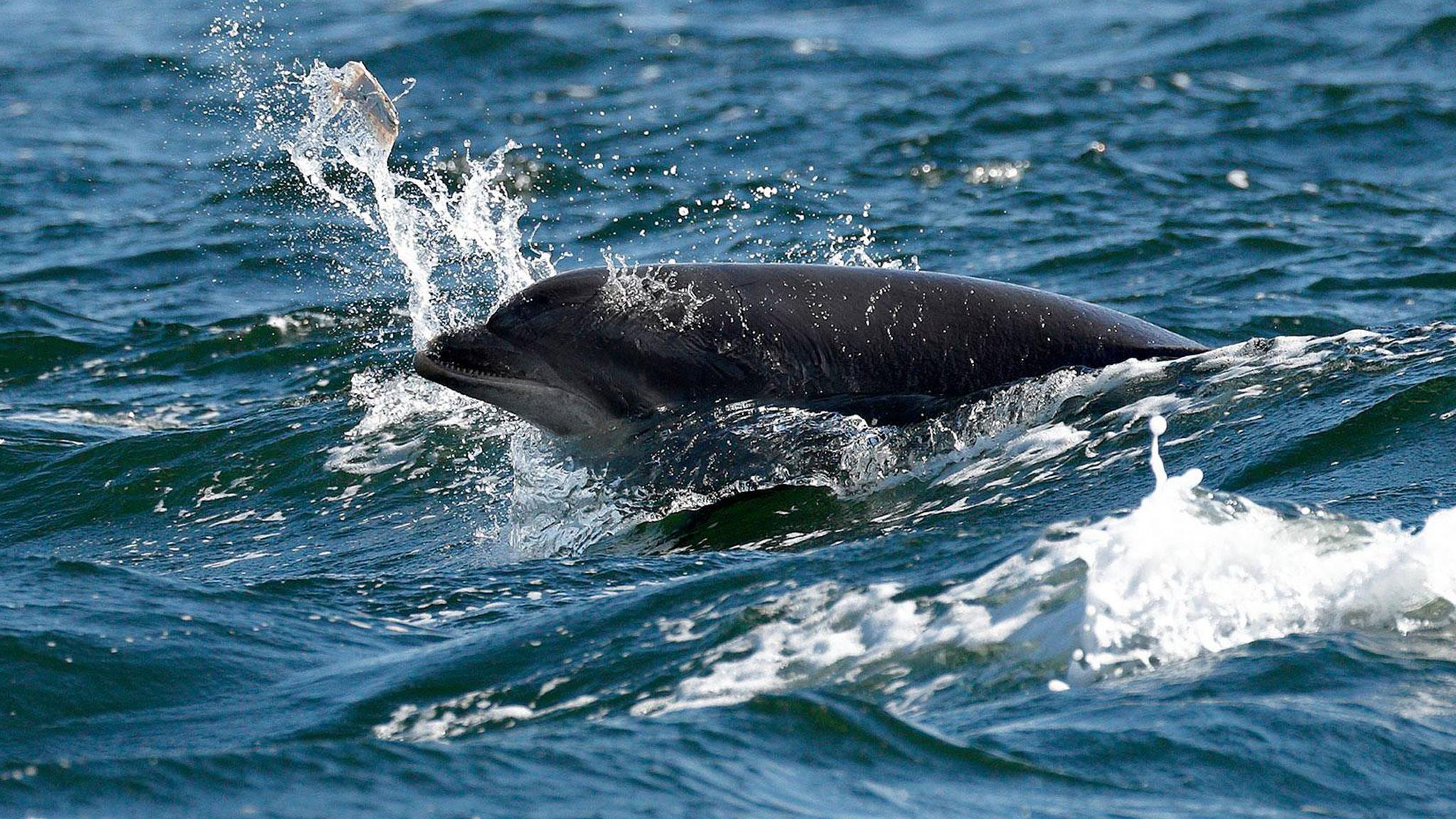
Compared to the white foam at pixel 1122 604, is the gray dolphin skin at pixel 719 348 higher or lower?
higher

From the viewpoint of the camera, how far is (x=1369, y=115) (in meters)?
17.4

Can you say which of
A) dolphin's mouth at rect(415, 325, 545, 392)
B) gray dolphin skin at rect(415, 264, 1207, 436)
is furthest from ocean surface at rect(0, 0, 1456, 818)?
dolphin's mouth at rect(415, 325, 545, 392)

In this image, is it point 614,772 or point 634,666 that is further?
point 634,666

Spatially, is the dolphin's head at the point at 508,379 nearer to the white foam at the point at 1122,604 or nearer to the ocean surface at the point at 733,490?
the ocean surface at the point at 733,490

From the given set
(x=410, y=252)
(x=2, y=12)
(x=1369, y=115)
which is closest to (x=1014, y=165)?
(x=1369, y=115)

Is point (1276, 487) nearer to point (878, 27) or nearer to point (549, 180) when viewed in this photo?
point (549, 180)

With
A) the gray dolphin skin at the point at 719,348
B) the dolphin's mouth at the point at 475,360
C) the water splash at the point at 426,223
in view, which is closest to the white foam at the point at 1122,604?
the gray dolphin skin at the point at 719,348

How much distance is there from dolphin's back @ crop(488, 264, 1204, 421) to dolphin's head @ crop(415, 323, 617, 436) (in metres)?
0.06

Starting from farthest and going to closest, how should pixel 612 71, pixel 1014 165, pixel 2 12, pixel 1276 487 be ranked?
pixel 2 12, pixel 612 71, pixel 1014 165, pixel 1276 487

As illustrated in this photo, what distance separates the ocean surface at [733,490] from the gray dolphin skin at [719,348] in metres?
0.16

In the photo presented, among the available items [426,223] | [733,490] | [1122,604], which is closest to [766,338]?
[733,490]

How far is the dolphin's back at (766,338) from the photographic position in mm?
7848

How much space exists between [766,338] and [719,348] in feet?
0.68

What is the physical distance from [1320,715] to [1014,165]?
1169 cm
